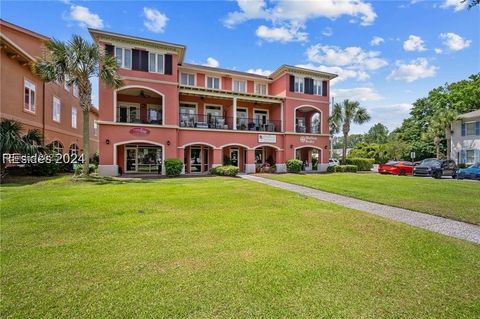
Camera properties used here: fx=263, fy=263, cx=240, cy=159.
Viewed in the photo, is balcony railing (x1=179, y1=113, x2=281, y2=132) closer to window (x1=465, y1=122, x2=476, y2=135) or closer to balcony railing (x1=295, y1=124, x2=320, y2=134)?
balcony railing (x1=295, y1=124, x2=320, y2=134)

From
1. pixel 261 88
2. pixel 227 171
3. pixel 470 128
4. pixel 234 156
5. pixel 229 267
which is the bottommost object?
pixel 229 267

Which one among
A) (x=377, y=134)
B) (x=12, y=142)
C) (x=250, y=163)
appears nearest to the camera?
(x=12, y=142)

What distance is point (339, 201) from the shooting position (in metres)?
10.4

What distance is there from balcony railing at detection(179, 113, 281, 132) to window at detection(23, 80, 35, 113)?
11.2 m

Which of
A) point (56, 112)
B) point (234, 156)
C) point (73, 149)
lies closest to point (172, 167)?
point (234, 156)

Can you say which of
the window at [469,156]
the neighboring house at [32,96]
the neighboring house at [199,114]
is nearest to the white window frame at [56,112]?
the neighboring house at [32,96]

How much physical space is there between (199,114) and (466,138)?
3224 cm

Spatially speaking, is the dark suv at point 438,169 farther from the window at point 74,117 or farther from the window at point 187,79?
the window at point 74,117

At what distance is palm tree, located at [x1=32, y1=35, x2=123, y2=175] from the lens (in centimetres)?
1541

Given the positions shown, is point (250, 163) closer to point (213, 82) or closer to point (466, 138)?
point (213, 82)

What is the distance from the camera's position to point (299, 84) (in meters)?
27.5

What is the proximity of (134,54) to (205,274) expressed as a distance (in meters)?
21.3

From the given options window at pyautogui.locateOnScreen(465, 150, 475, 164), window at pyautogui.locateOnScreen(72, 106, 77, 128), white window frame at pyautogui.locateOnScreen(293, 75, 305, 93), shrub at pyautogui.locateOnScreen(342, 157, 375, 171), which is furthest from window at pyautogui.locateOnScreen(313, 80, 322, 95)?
window at pyautogui.locateOnScreen(72, 106, 77, 128)

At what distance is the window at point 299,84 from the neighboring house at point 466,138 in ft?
69.4
